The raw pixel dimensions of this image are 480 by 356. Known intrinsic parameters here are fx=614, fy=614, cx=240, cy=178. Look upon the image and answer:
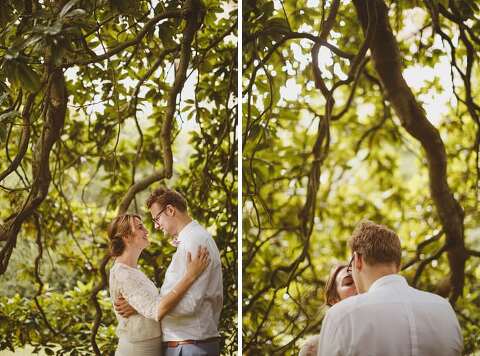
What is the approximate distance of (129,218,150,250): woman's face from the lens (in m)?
2.92

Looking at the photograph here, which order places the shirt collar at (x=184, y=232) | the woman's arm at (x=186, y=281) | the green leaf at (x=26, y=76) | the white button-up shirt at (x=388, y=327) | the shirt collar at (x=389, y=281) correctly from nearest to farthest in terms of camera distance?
1. the white button-up shirt at (x=388, y=327)
2. the shirt collar at (x=389, y=281)
3. the green leaf at (x=26, y=76)
4. the woman's arm at (x=186, y=281)
5. the shirt collar at (x=184, y=232)

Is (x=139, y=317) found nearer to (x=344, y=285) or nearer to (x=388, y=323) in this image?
(x=344, y=285)

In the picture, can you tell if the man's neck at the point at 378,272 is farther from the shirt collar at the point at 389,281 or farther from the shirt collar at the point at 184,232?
the shirt collar at the point at 184,232

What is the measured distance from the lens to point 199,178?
3078mm

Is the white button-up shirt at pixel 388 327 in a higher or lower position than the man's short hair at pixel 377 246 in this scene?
lower

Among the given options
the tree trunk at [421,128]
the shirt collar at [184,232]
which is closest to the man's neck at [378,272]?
the tree trunk at [421,128]

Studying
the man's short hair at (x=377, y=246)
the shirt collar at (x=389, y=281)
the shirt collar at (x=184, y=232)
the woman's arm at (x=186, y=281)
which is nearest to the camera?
the shirt collar at (x=389, y=281)

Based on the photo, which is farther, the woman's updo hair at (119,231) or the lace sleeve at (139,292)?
the woman's updo hair at (119,231)

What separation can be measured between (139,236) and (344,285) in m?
1.00

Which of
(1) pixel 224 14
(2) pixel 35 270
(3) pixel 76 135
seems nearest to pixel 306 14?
(1) pixel 224 14

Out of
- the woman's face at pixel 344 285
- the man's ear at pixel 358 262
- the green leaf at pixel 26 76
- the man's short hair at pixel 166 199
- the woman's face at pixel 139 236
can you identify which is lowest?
the woman's face at pixel 344 285

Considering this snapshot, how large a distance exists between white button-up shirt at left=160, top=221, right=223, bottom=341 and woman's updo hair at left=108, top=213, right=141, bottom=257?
25 cm

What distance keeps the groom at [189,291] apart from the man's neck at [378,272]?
31.4 inches

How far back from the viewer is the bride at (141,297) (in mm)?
2773
